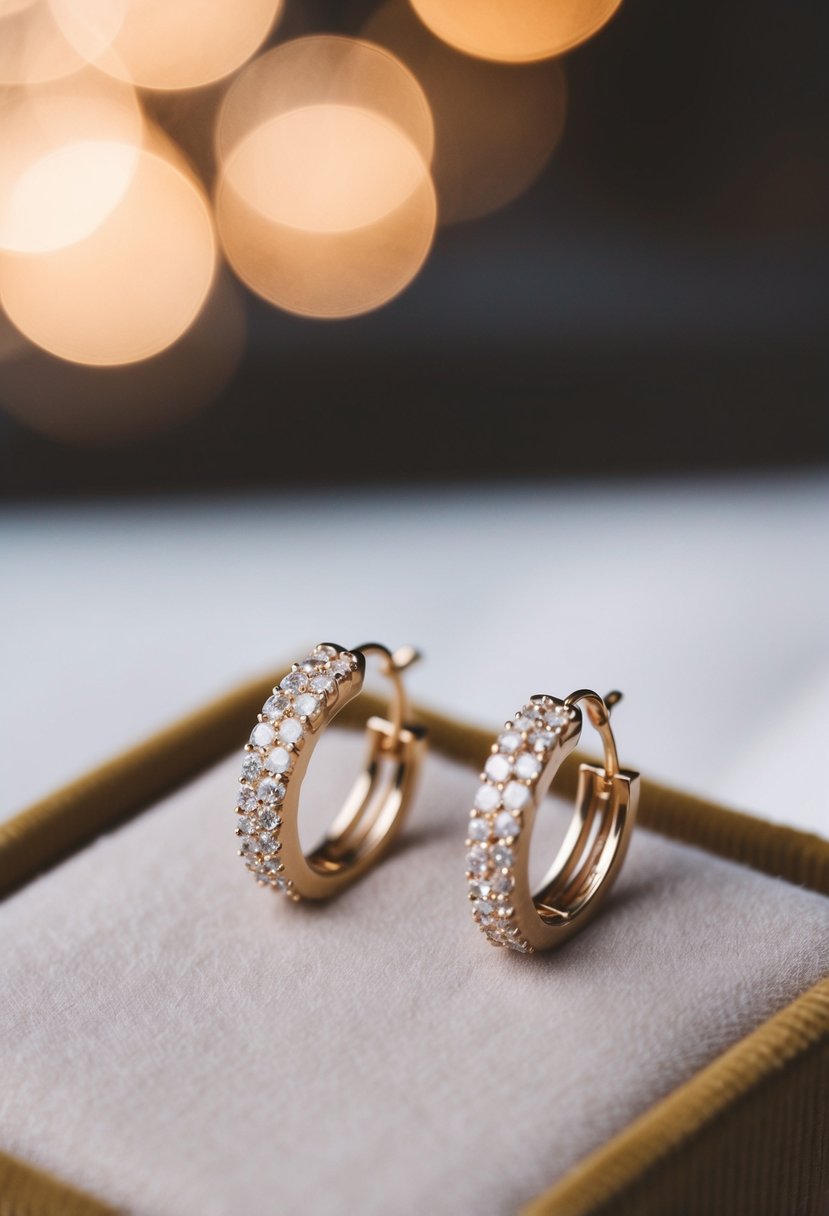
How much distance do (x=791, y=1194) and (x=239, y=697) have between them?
50 centimetres

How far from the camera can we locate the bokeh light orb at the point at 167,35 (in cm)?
150

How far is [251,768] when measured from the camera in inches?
25.7

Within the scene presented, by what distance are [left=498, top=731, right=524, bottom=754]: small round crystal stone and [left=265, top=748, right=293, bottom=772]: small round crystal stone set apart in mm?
129

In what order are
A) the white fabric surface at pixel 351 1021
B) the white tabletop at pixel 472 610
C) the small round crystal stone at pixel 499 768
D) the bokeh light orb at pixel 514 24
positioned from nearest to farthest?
1. the white fabric surface at pixel 351 1021
2. the small round crystal stone at pixel 499 768
3. the white tabletop at pixel 472 610
4. the bokeh light orb at pixel 514 24

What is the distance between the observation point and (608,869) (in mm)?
648

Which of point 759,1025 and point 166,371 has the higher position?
point 166,371

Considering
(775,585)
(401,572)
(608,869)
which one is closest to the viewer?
(608,869)

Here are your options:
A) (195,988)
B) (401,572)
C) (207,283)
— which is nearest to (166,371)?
(207,283)

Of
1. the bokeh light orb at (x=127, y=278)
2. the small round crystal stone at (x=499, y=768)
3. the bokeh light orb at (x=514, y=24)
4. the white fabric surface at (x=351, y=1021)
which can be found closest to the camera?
the white fabric surface at (x=351, y=1021)

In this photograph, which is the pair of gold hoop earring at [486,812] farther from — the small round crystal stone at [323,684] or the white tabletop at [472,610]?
the white tabletop at [472,610]

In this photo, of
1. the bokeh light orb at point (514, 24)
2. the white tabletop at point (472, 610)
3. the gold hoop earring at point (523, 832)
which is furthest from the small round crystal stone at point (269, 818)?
the bokeh light orb at point (514, 24)

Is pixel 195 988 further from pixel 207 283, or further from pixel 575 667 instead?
pixel 207 283

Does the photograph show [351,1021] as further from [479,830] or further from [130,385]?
[130,385]

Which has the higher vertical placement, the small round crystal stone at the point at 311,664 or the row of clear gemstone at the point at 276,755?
the small round crystal stone at the point at 311,664
